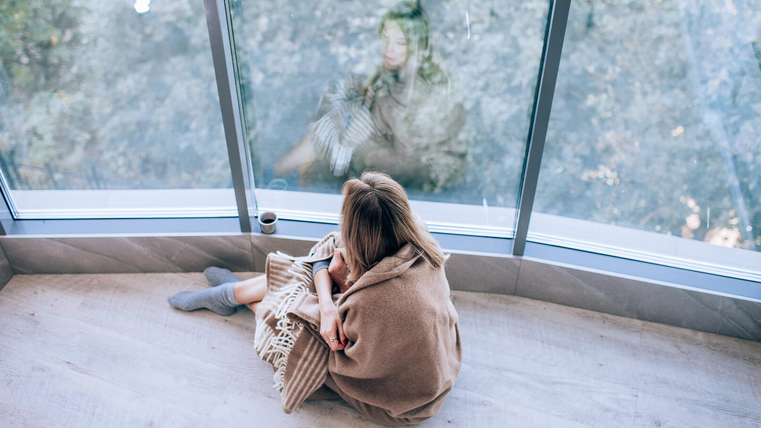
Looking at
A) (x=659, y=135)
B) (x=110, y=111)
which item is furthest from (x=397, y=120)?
(x=110, y=111)

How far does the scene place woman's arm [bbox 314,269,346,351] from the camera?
140cm

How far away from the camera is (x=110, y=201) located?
7.03 ft

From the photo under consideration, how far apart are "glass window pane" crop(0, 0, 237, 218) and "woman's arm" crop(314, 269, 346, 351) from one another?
0.85 metres

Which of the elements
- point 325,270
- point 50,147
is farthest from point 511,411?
point 50,147

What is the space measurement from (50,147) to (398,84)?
145 cm

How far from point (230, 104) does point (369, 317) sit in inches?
38.3

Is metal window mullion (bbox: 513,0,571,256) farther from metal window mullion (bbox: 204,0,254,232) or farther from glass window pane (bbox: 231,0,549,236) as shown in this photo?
metal window mullion (bbox: 204,0,254,232)

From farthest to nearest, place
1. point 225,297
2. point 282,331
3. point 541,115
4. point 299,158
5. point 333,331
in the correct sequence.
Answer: point 299,158, point 225,297, point 541,115, point 282,331, point 333,331

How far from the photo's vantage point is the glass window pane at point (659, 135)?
1534 millimetres

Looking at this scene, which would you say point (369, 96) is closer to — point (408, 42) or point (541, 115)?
point (408, 42)

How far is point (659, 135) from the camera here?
172cm

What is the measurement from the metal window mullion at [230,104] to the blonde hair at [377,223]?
28.9 inches

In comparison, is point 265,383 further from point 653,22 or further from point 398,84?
point 653,22

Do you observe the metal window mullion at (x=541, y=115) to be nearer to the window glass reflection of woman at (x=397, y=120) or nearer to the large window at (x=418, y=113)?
the large window at (x=418, y=113)
